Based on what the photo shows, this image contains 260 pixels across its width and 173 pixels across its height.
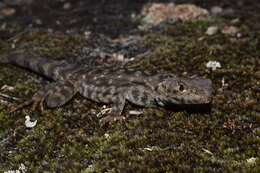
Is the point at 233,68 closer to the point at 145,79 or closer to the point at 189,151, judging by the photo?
the point at 145,79

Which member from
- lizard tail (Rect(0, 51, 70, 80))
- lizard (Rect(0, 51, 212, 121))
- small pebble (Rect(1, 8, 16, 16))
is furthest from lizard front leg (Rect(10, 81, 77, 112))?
small pebble (Rect(1, 8, 16, 16))

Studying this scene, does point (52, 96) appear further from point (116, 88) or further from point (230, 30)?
point (230, 30)

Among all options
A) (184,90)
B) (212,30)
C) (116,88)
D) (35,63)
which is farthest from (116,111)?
(212,30)

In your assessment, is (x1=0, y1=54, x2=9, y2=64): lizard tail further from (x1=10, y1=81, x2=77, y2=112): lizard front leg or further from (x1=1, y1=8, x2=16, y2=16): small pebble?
(x1=1, y1=8, x2=16, y2=16): small pebble

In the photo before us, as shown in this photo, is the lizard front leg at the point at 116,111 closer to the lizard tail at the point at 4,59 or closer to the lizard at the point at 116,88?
the lizard at the point at 116,88

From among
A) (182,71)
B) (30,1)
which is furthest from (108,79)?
(30,1)

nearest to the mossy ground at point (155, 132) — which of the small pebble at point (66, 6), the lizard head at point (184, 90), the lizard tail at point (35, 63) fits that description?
the lizard tail at point (35, 63)
